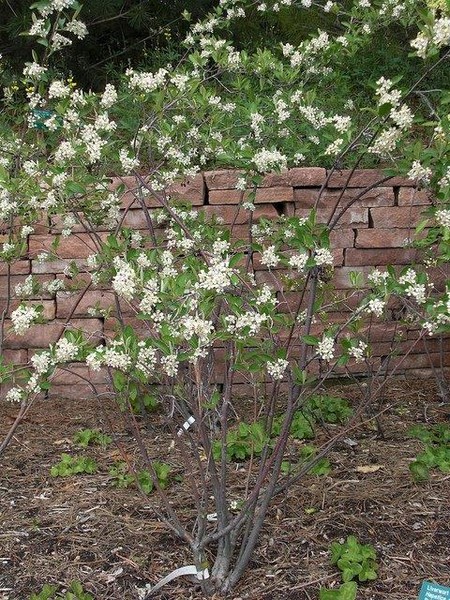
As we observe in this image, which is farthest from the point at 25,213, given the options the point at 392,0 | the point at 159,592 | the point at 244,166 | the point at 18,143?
the point at 392,0

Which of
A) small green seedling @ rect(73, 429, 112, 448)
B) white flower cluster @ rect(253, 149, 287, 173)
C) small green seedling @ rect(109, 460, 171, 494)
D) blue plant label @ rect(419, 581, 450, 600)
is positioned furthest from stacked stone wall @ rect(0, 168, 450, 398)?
blue plant label @ rect(419, 581, 450, 600)

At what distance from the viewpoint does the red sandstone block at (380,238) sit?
3869 millimetres

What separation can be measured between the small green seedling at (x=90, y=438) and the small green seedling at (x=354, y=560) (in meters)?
1.24

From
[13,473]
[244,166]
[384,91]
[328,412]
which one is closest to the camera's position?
[384,91]

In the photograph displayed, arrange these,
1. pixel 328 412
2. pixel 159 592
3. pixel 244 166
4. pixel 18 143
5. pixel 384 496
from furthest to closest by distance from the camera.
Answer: pixel 328 412 < pixel 18 143 < pixel 384 496 < pixel 244 166 < pixel 159 592

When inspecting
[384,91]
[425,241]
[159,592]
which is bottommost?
[159,592]

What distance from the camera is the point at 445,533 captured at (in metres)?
2.50

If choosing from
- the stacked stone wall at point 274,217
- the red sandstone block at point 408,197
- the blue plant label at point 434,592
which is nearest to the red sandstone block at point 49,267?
the stacked stone wall at point 274,217

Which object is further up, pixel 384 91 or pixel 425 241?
pixel 384 91

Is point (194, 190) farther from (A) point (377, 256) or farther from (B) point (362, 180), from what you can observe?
(A) point (377, 256)

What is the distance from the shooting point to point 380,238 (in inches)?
153

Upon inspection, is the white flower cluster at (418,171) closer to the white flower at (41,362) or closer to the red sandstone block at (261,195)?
the white flower at (41,362)

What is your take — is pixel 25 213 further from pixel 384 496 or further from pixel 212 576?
pixel 384 496

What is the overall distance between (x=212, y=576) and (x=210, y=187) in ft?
6.52
